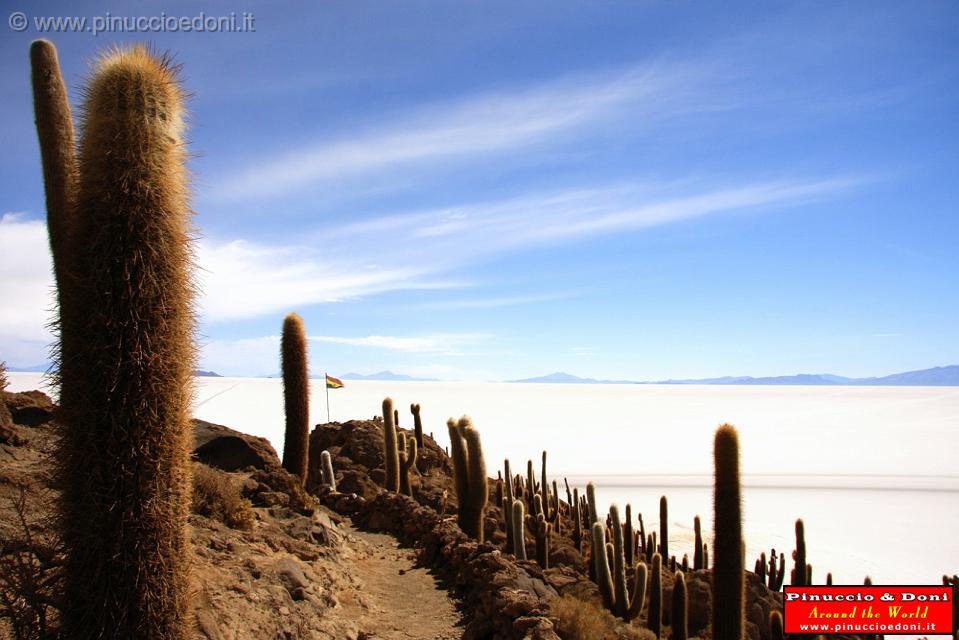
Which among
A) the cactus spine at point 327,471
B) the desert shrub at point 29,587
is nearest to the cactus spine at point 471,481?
the cactus spine at point 327,471

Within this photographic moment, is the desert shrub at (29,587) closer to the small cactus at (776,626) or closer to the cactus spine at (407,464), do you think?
the small cactus at (776,626)

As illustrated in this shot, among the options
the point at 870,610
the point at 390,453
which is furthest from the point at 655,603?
the point at 390,453

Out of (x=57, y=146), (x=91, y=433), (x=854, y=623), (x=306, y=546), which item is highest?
(x=57, y=146)

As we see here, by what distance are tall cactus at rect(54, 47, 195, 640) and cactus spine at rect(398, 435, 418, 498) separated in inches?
431

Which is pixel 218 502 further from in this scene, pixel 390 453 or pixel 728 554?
pixel 390 453

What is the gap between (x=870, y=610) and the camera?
970cm

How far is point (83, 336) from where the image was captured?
494 centimetres

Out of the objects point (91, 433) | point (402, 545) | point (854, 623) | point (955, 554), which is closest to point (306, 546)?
point (402, 545)

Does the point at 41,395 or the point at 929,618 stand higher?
the point at 41,395

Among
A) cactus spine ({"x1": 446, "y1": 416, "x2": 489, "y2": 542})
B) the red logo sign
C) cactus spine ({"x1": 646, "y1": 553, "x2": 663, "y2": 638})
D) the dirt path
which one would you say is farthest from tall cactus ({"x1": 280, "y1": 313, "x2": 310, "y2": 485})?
the red logo sign

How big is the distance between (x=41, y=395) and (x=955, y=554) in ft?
68.7

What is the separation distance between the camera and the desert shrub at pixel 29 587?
200 inches

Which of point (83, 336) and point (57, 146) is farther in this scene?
point (57, 146)

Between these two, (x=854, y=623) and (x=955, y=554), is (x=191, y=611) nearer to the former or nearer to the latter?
(x=854, y=623)
